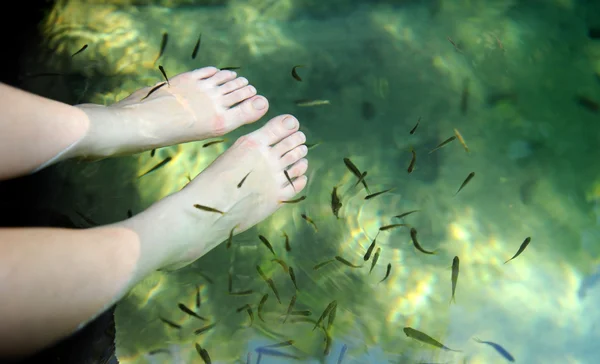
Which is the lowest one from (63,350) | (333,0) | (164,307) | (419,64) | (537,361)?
(537,361)

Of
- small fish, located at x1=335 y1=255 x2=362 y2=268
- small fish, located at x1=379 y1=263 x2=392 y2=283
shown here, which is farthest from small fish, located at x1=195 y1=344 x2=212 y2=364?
small fish, located at x1=379 y1=263 x2=392 y2=283

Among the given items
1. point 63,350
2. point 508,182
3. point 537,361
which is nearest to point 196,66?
point 63,350

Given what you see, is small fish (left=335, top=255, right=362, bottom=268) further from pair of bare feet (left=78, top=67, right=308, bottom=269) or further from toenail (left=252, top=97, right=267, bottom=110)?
toenail (left=252, top=97, right=267, bottom=110)

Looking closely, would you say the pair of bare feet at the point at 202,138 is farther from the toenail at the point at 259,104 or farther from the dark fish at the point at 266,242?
the dark fish at the point at 266,242

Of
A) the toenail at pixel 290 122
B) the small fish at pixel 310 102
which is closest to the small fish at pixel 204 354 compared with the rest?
the toenail at pixel 290 122

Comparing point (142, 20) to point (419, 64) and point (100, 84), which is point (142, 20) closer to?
point (100, 84)

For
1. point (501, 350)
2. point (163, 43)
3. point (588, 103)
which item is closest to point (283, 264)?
point (501, 350)
